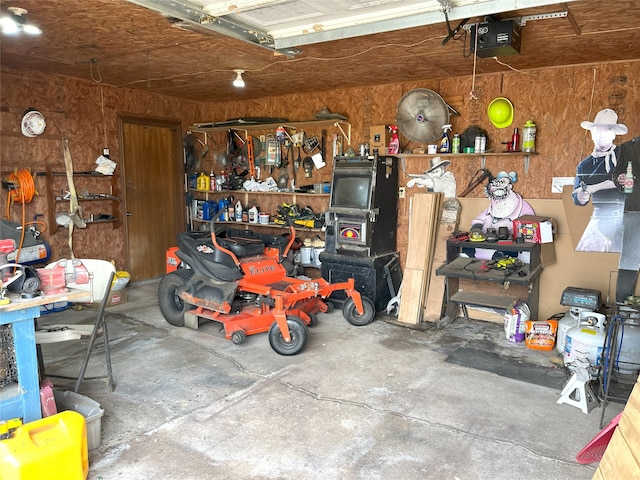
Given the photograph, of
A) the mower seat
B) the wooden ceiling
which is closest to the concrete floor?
the mower seat

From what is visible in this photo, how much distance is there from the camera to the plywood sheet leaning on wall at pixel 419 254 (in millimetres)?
4723

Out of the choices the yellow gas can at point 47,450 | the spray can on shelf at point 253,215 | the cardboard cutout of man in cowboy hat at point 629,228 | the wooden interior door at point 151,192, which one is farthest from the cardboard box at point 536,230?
the wooden interior door at point 151,192

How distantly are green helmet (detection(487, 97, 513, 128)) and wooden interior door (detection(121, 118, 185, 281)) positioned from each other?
426 cm

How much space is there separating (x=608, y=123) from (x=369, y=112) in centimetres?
242

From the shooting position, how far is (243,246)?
4.50 meters

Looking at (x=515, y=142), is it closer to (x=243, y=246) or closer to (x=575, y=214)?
(x=575, y=214)

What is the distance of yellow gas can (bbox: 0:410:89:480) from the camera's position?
6.37 ft

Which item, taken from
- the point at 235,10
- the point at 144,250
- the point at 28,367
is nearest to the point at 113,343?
the point at 28,367

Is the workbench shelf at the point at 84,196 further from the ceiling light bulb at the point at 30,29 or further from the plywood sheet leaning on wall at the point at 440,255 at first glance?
the plywood sheet leaning on wall at the point at 440,255

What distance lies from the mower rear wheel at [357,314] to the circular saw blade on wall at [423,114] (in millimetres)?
1764

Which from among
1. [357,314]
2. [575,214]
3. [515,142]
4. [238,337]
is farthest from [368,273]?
[575,214]

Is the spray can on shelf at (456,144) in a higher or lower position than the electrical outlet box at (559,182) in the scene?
higher

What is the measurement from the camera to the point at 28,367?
2.28 m

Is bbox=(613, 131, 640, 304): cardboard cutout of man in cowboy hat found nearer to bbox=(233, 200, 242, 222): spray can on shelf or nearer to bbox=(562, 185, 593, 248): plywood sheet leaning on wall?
bbox=(562, 185, 593, 248): plywood sheet leaning on wall
